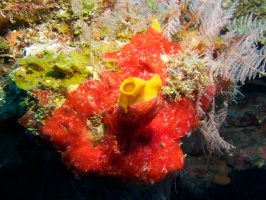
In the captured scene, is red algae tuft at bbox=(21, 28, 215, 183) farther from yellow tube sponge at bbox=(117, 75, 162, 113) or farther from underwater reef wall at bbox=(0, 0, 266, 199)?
yellow tube sponge at bbox=(117, 75, 162, 113)

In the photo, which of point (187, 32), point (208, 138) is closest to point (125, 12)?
point (187, 32)

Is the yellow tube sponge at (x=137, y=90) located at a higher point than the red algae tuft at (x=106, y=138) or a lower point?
higher

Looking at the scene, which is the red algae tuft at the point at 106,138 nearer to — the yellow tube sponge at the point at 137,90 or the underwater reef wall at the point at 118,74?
the underwater reef wall at the point at 118,74

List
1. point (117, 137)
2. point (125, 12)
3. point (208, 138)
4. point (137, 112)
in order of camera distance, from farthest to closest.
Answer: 1. point (208, 138)
2. point (125, 12)
3. point (117, 137)
4. point (137, 112)

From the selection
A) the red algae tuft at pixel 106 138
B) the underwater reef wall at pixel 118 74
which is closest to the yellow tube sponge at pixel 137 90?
the underwater reef wall at pixel 118 74

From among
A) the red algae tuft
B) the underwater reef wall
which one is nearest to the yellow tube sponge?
the underwater reef wall

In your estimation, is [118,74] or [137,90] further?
[118,74]

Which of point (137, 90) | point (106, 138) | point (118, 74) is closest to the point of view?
point (137, 90)

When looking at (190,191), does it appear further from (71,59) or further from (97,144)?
(71,59)
